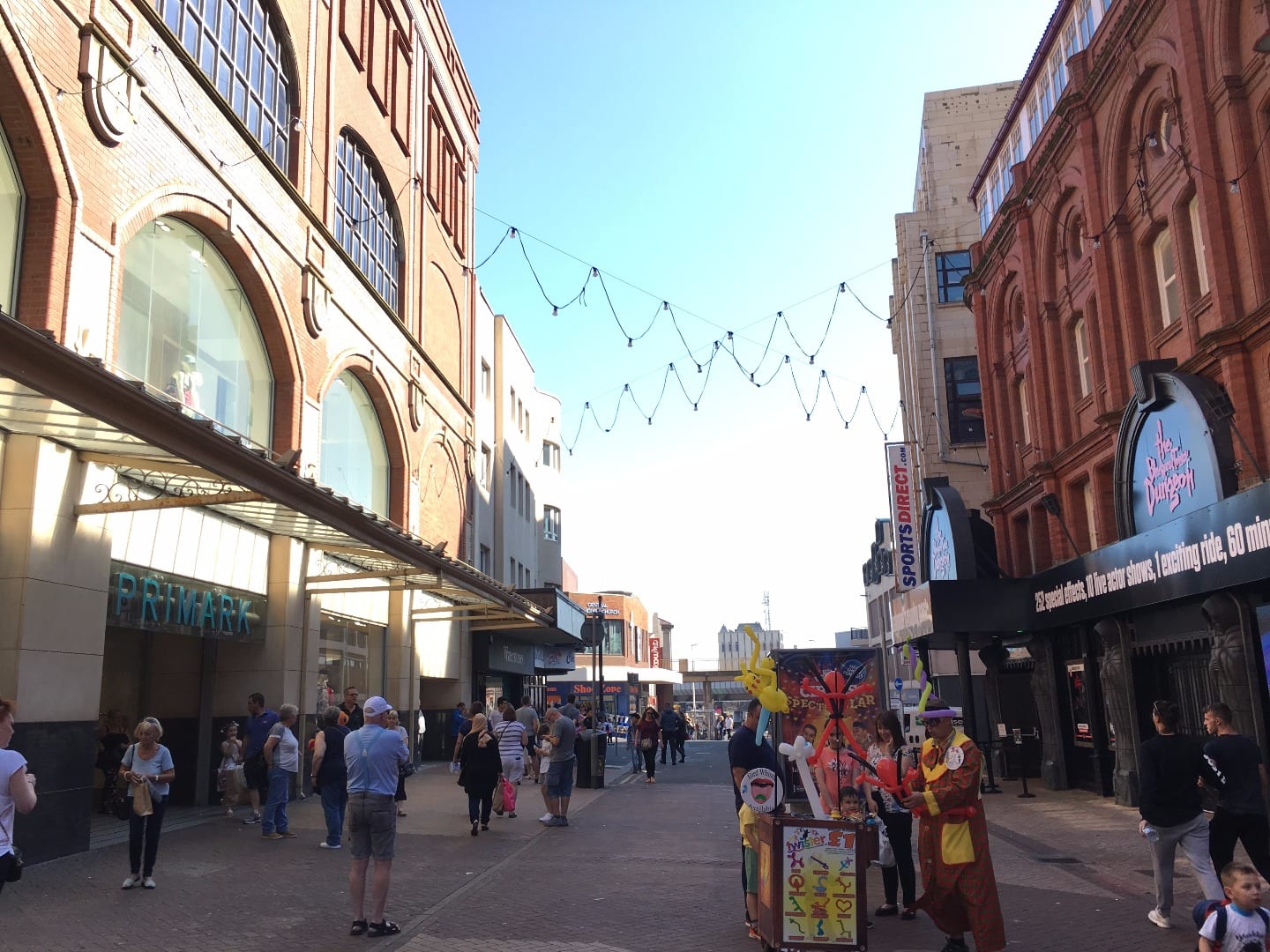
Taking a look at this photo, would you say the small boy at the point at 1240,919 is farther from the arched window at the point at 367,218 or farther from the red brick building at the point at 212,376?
the arched window at the point at 367,218

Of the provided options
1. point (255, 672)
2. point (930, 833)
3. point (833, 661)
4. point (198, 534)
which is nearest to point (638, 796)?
point (833, 661)

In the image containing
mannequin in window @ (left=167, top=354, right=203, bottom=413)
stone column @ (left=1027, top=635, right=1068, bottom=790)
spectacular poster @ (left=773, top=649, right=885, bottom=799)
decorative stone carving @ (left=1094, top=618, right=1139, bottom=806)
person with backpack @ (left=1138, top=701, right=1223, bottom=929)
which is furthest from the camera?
stone column @ (left=1027, top=635, right=1068, bottom=790)

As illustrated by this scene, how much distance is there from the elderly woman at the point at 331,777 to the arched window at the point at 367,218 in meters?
12.2

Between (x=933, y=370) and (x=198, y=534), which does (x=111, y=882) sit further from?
(x=933, y=370)

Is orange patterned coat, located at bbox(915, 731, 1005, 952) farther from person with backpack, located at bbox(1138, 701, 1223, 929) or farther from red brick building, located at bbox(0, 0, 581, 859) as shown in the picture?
red brick building, located at bbox(0, 0, 581, 859)

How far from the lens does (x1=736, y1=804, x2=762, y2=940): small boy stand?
7.91 m

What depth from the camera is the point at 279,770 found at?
504 inches

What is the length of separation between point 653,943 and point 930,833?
7.07 ft

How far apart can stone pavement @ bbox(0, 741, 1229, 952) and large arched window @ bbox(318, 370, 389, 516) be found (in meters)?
8.09

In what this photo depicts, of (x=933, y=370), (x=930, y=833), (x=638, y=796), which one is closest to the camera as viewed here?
(x=930, y=833)

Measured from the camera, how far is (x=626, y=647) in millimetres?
76312

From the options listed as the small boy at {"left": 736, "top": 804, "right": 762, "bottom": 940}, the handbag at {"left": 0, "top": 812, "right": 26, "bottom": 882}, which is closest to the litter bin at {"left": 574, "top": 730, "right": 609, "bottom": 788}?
the small boy at {"left": 736, "top": 804, "right": 762, "bottom": 940}

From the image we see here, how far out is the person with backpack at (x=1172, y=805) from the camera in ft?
26.4

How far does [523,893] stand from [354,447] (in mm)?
14512
